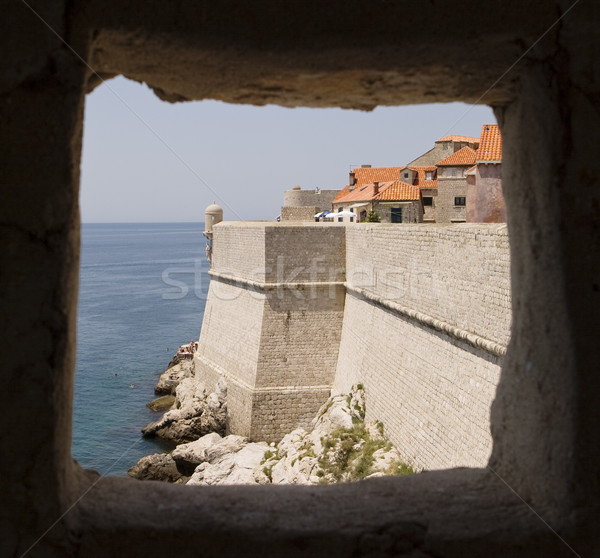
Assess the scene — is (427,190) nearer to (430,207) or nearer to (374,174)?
(430,207)

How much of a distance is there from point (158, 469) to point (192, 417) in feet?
5.91

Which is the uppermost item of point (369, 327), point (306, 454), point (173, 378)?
point (369, 327)

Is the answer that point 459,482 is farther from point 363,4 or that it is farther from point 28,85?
point 28,85

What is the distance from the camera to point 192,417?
632 inches

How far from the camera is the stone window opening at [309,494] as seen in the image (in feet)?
5.08

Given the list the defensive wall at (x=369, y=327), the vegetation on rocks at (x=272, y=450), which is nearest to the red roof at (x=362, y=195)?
the defensive wall at (x=369, y=327)

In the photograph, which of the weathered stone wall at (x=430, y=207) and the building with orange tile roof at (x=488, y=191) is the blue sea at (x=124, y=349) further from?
the weathered stone wall at (x=430, y=207)

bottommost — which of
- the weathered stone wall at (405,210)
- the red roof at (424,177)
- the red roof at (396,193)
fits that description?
the weathered stone wall at (405,210)

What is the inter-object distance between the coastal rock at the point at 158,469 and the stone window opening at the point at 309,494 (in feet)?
43.6

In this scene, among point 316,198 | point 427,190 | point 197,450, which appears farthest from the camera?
point 316,198

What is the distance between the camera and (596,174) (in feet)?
5.38

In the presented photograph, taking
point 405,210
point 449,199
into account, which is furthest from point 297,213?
point 449,199

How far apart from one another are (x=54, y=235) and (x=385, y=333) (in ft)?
31.8

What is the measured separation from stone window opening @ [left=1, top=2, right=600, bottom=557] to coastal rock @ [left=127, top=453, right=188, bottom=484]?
523 inches
